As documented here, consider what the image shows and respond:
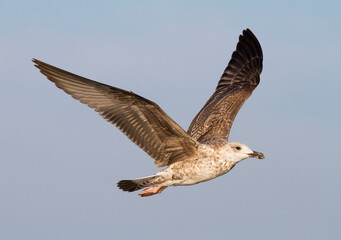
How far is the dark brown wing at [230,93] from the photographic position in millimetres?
15028

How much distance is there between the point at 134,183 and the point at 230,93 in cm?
453

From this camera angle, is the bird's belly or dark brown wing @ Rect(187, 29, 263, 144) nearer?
the bird's belly

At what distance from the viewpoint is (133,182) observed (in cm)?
1341

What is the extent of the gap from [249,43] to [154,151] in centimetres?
670

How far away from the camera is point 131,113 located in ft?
40.7

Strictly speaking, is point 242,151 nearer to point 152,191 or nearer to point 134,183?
point 152,191

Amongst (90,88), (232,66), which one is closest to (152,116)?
(90,88)

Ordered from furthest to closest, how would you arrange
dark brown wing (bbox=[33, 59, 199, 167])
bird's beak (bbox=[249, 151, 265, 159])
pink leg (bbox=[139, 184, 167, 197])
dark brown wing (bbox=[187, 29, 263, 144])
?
1. dark brown wing (bbox=[187, 29, 263, 144])
2. pink leg (bbox=[139, 184, 167, 197])
3. bird's beak (bbox=[249, 151, 265, 159])
4. dark brown wing (bbox=[33, 59, 199, 167])

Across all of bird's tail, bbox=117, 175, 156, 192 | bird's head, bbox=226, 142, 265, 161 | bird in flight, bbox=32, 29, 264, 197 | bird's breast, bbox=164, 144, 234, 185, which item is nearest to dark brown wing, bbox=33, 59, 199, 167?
bird in flight, bbox=32, 29, 264, 197

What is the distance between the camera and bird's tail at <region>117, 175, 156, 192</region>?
43.9ft

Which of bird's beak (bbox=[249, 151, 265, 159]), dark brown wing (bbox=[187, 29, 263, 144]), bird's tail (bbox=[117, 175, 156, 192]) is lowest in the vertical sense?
bird's tail (bbox=[117, 175, 156, 192])

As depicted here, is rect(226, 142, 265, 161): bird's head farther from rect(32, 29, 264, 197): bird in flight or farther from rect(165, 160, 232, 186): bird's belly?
rect(165, 160, 232, 186): bird's belly

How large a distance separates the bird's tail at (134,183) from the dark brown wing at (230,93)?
1629mm

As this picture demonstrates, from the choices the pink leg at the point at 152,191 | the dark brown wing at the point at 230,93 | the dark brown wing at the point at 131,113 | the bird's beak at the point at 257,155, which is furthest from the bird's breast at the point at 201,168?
the dark brown wing at the point at 230,93
